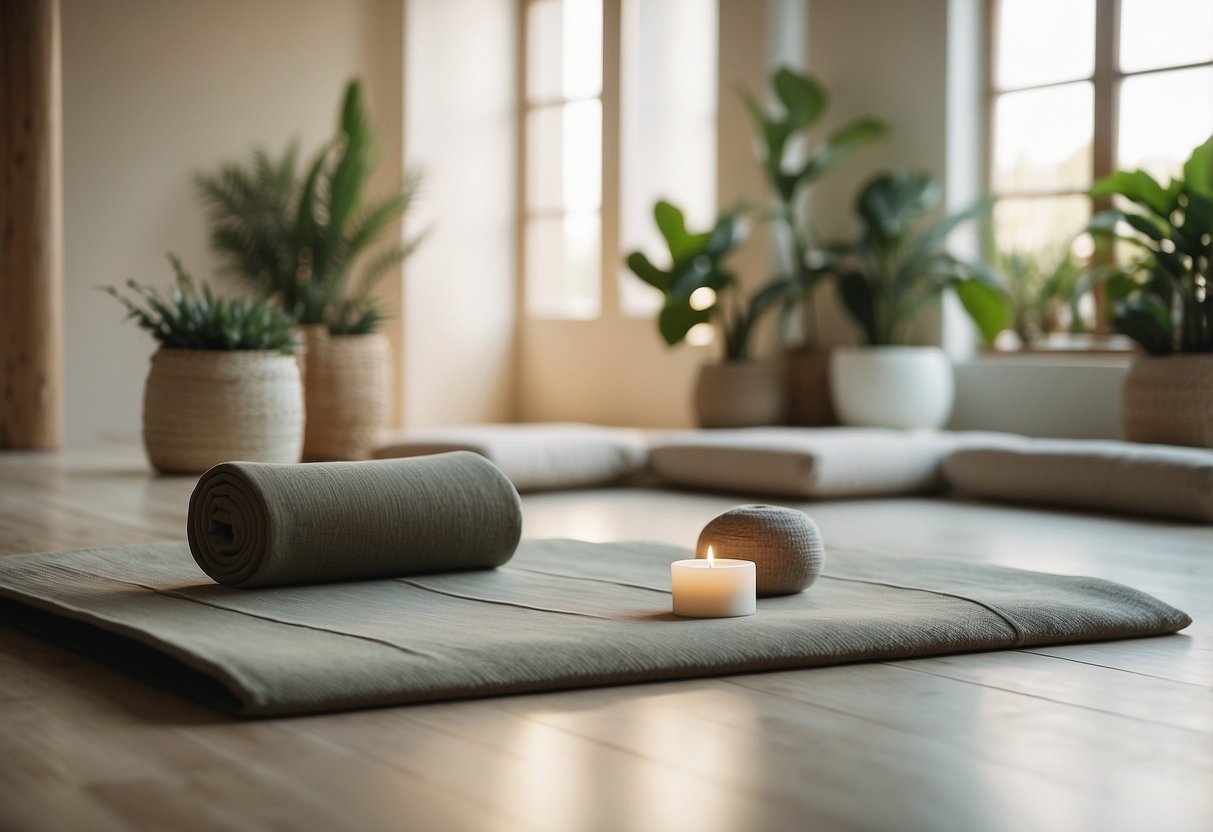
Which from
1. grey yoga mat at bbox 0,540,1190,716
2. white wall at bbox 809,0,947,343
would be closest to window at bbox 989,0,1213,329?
white wall at bbox 809,0,947,343

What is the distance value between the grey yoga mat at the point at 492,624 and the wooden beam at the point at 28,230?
317 cm

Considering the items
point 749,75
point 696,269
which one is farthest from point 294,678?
point 749,75

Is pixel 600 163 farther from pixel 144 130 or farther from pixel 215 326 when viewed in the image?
pixel 215 326

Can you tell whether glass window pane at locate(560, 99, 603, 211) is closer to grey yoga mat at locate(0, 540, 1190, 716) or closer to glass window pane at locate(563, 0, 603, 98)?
glass window pane at locate(563, 0, 603, 98)

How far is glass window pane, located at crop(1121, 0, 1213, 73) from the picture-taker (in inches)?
187

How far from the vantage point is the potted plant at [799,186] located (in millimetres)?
5293

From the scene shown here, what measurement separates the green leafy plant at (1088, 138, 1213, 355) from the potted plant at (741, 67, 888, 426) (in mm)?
1266

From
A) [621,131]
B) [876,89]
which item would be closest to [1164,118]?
[876,89]

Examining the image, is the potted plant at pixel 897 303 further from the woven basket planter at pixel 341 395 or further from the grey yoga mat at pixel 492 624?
the grey yoga mat at pixel 492 624

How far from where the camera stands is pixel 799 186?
5.40 metres

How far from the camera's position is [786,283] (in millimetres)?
5305

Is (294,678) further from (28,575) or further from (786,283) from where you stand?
(786,283)

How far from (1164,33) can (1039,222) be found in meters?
0.73

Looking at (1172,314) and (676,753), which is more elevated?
(1172,314)
